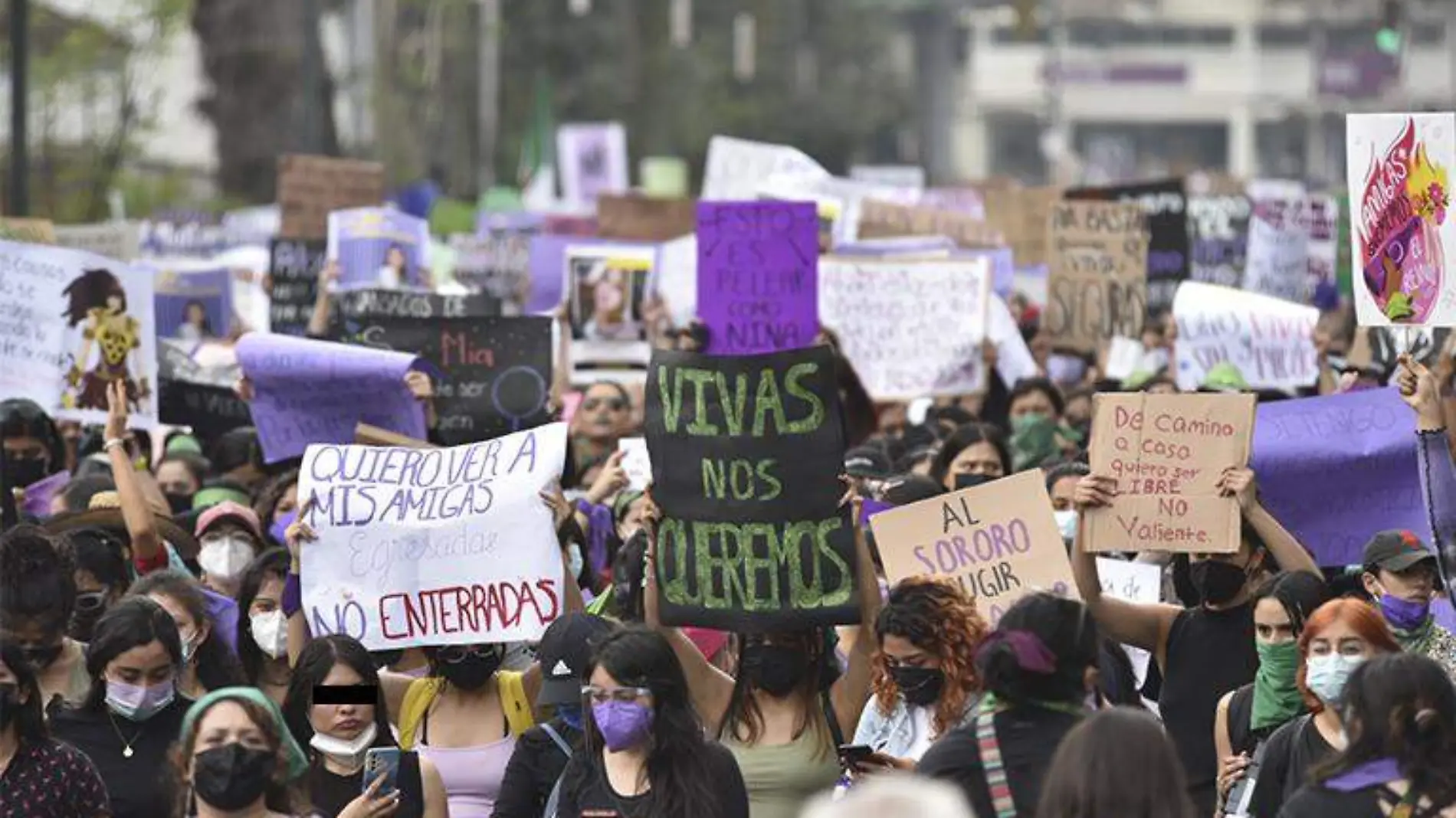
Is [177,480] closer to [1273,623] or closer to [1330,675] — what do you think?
[1273,623]

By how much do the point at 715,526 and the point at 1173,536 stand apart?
3.59 feet

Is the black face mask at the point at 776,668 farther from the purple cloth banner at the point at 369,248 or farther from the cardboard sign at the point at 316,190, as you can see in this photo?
the cardboard sign at the point at 316,190

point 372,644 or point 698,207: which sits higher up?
point 698,207

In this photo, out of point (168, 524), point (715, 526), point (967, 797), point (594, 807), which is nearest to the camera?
point (967, 797)

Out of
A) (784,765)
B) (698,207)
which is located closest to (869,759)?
(784,765)

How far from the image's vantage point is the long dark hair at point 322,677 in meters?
7.40

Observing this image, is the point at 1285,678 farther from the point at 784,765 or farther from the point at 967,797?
the point at 967,797

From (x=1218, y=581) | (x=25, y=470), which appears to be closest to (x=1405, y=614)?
(x=1218, y=581)

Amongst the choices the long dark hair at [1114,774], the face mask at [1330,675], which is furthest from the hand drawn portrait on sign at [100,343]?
the long dark hair at [1114,774]

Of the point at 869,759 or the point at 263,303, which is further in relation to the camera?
the point at 263,303

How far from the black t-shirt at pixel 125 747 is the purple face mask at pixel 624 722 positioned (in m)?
0.94

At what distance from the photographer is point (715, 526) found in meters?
8.30

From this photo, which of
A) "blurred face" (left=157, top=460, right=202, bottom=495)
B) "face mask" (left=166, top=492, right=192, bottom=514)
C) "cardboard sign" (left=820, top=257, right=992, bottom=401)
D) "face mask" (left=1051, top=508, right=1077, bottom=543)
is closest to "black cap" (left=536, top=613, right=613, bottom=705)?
"face mask" (left=1051, top=508, right=1077, bottom=543)

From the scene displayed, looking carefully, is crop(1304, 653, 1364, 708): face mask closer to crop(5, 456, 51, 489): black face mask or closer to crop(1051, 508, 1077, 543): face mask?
crop(1051, 508, 1077, 543): face mask
